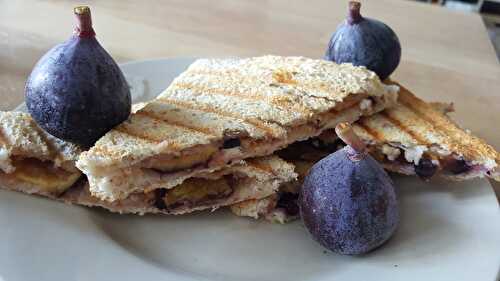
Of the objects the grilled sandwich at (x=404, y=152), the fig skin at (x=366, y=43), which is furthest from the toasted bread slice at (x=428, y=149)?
the fig skin at (x=366, y=43)

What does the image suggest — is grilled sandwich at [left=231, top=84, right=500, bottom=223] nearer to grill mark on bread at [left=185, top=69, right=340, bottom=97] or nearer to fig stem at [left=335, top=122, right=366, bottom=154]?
grill mark on bread at [left=185, top=69, right=340, bottom=97]

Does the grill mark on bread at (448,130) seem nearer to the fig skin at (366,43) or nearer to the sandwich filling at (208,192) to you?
the fig skin at (366,43)

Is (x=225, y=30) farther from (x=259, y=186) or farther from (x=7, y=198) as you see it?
(x=7, y=198)

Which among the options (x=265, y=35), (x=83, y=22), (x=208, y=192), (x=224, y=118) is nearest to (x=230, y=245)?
(x=208, y=192)

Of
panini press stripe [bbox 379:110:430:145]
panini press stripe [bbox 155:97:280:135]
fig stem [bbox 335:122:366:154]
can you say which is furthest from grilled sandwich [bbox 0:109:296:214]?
panini press stripe [bbox 379:110:430:145]

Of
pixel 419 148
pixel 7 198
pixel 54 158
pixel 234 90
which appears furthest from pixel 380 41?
pixel 7 198
